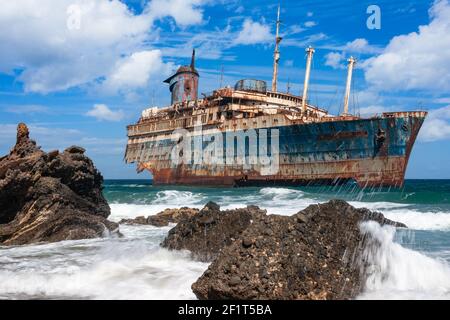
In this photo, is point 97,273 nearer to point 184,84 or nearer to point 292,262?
point 292,262

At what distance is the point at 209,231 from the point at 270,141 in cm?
2757

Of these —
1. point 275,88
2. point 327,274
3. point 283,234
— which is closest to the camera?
point 327,274

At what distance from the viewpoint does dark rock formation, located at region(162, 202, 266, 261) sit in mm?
7652

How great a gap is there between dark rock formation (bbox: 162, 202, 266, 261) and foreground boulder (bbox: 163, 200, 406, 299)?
6.28 feet

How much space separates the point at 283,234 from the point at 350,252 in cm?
87

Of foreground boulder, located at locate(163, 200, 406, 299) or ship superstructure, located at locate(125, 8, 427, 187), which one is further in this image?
ship superstructure, located at locate(125, 8, 427, 187)

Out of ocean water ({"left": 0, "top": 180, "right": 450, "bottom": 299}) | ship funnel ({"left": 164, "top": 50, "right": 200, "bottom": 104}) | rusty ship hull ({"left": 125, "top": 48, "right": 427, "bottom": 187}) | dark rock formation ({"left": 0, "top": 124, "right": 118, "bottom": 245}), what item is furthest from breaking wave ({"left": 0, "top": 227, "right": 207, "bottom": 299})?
ship funnel ({"left": 164, "top": 50, "right": 200, "bottom": 104})

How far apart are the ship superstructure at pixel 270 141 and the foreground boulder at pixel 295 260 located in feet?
87.0

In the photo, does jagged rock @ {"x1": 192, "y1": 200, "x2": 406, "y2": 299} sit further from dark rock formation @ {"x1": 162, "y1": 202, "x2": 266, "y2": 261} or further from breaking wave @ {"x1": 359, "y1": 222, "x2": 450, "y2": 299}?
dark rock formation @ {"x1": 162, "y1": 202, "x2": 266, "y2": 261}

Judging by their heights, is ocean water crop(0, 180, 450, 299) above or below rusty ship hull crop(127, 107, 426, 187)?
below

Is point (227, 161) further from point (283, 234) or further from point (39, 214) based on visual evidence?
point (283, 234)

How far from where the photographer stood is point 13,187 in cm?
1098
